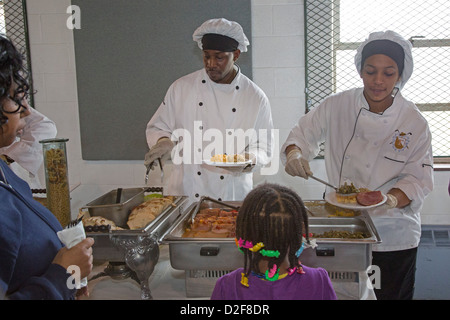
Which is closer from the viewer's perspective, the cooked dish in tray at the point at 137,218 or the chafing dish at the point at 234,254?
the chafing dish at the point at 234,254

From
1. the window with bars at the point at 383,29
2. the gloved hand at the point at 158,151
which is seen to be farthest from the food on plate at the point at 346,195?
the window with bars at the point at 383,29

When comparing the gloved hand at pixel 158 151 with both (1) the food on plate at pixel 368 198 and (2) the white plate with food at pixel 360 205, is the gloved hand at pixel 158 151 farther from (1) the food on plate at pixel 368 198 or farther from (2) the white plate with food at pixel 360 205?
(1) the food on plate at pixel 368 198

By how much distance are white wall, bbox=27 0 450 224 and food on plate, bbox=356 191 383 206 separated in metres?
1.58

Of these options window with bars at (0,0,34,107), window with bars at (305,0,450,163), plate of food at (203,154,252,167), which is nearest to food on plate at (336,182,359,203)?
plate of food at (203,154,252,167)

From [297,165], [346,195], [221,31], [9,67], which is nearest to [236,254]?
[346,195]

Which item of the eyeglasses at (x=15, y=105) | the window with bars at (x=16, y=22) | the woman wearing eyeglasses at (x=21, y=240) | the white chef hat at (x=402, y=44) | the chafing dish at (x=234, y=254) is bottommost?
the chafing dish at (x=234, y=254)

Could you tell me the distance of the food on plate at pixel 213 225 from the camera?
1.74m

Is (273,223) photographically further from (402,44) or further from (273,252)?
(402,44)

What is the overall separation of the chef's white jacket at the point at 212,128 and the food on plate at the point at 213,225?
0.71 m

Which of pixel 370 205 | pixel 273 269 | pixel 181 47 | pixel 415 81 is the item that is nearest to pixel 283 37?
pixel 181 47

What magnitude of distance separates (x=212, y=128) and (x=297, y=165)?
810 millimetres

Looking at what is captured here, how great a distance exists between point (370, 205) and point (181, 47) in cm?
228

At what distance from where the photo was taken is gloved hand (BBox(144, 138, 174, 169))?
7.72 feet

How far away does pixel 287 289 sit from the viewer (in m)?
1.19
